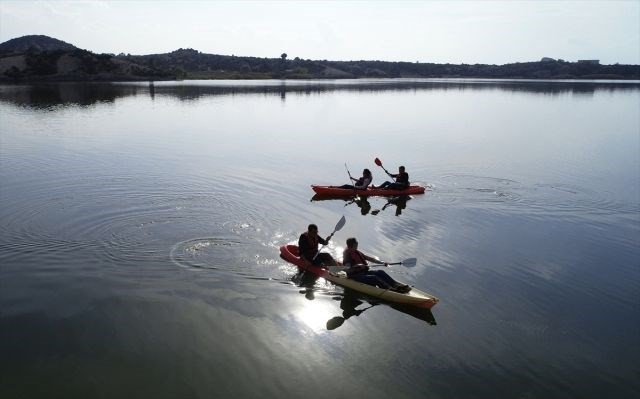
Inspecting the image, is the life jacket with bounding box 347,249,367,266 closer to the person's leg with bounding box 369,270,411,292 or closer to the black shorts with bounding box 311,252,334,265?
the person's leg with bounding box 369,270,411,292

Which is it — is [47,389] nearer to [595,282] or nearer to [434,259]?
[434,259]

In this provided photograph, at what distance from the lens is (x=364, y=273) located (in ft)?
47.0

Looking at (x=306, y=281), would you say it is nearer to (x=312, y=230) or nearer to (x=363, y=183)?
(x=312, y=230)

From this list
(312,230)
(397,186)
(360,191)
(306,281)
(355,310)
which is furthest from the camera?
(397,186)

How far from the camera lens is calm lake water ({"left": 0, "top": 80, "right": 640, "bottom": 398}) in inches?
411

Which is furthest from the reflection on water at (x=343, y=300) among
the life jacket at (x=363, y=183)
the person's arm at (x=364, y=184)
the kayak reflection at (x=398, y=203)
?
the life jacket at (x=363, y=183)

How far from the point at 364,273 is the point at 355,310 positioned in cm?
135

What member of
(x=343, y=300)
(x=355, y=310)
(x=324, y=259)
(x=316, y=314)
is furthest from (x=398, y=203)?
(x=316, y=314)

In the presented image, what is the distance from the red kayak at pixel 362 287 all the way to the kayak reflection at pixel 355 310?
0.15 m

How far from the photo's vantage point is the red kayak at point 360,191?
79.2 ft

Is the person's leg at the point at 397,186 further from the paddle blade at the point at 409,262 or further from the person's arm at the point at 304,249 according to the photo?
the person's arm at the point at 304,249

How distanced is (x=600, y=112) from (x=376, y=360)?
68401 mm

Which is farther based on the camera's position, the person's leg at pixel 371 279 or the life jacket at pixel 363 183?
the life jacket at pixel 363 183

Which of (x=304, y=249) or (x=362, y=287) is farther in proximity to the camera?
(x=304, y=249)
